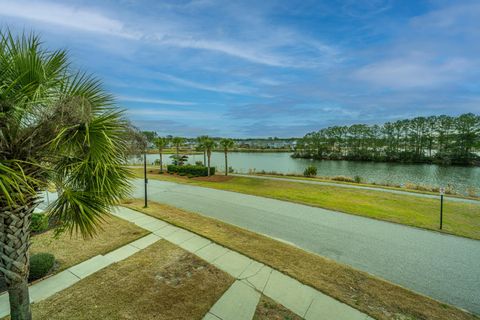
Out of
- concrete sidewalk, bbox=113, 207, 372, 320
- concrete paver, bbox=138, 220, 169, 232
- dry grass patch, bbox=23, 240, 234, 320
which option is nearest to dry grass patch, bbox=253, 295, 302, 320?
concrete sidewalk, bbox=113, 207, 372, 320

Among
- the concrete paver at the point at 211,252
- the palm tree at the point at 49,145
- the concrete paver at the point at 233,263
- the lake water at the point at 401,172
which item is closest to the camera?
the palm tree at the point at 49,145

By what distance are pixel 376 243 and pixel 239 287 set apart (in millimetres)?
4617

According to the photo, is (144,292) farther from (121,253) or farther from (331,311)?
(331,311)

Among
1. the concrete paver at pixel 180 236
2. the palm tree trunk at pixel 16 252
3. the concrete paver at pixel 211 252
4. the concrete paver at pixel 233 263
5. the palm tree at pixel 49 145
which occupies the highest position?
the palm tree at pixel 49 145

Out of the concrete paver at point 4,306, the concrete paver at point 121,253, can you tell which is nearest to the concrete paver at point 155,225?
the concrete paver at point 121,253

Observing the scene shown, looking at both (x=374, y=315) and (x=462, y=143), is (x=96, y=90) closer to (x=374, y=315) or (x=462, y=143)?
(x=374, y=315)

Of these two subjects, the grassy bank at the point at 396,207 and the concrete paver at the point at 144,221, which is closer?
the concrete paver at the point at 144,221

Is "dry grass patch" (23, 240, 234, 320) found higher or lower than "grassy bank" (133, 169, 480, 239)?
higher

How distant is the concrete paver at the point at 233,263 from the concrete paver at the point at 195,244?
758 mm

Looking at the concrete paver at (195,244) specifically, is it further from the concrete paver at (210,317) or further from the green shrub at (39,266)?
the green shrub at (39,266)

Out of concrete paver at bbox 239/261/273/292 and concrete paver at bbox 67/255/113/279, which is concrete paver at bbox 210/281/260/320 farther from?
concrete paver at bbox 67/255/113/279

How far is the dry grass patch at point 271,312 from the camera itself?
330 cm

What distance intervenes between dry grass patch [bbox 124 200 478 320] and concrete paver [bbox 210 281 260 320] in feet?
3.28

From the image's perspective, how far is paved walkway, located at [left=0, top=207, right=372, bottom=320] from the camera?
342cm
